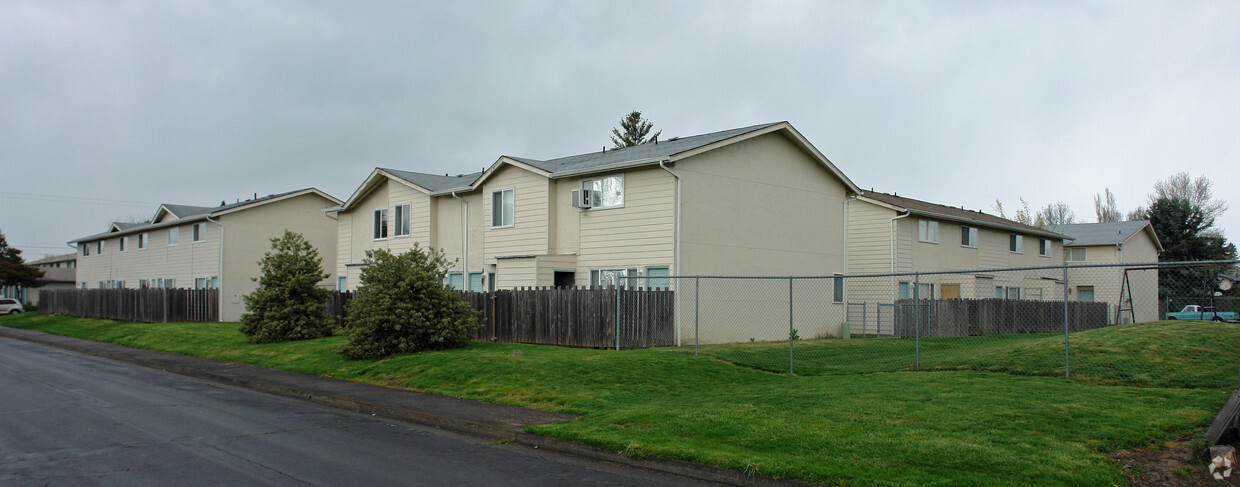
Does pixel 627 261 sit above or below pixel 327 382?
above

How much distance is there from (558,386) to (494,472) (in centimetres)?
521

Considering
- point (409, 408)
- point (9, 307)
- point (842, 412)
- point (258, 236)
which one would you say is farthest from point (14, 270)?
point (842, 412)

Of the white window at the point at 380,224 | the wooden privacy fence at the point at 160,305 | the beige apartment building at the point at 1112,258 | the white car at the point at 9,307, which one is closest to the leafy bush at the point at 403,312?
the white window at the point at 380,224

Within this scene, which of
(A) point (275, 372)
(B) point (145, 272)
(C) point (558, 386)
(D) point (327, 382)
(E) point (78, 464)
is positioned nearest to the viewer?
(E) point (78, 464)

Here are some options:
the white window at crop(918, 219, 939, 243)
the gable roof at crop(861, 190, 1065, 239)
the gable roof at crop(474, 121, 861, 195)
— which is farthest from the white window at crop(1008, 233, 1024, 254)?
the gable roof at crop(474, 121, 861, 195)

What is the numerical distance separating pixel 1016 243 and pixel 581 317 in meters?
26.9

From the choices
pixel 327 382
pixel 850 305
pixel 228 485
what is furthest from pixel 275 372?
pixel 850 305

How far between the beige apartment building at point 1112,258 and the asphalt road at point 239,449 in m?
30.4

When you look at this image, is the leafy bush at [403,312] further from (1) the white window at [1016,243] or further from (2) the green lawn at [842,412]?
(1) the white window at [1016,243]

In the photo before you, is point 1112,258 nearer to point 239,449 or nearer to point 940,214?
point 940,214

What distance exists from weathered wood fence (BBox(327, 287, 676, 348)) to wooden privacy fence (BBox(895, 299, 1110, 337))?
10.3 metres

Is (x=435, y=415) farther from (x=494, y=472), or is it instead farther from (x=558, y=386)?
(x=494, y=472)

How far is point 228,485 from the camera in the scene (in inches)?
298

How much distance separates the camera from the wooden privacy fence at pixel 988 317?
27391mm
